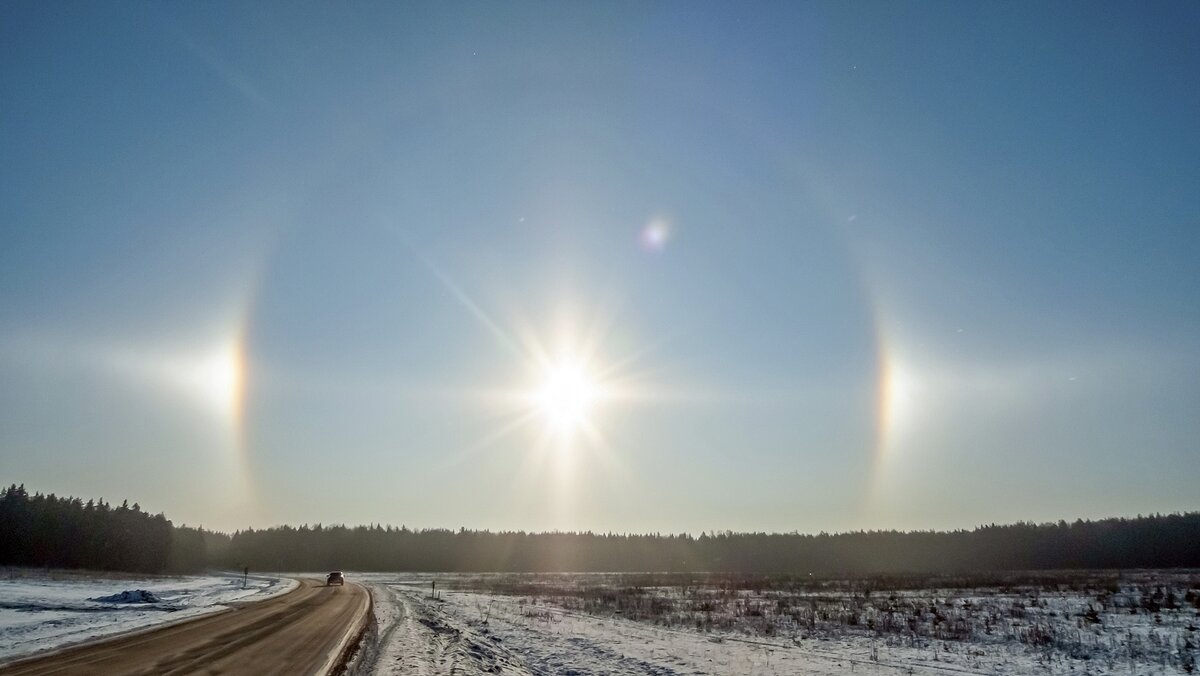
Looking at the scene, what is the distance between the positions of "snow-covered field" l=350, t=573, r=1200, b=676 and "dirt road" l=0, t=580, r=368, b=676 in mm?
1636

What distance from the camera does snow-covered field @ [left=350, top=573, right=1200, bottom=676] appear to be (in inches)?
642

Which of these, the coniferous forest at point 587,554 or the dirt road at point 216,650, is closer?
the dirt road at point 216,650

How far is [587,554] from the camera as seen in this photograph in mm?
199500

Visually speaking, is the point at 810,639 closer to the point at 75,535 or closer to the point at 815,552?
the point at 75,535

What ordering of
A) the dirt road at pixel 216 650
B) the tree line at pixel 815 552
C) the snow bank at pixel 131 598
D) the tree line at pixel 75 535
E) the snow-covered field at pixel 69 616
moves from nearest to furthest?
the dirt road at pixel 216 650 < the snow-covered field at pixel 69 616 < the snow bank at pixel 131 598 < the tree line at pixel 75 535 < the tree line at pixel 815 552

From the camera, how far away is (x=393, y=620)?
28031mm

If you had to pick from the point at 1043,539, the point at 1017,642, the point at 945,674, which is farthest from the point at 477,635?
the point at 1043,539

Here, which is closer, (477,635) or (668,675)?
(668,675)

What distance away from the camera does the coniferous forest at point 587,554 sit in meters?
98.4

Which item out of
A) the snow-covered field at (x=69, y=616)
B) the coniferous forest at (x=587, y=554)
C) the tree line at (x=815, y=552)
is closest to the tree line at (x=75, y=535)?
the coniferous forest at (x=587, y=554)

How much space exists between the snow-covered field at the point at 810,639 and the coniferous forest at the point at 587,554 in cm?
8304

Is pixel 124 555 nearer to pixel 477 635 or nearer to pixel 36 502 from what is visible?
pixel 36 502

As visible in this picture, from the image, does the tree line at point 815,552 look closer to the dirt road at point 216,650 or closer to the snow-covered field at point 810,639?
the snow-covered field at point 810,639

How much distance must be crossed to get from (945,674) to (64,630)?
25.6 metres
